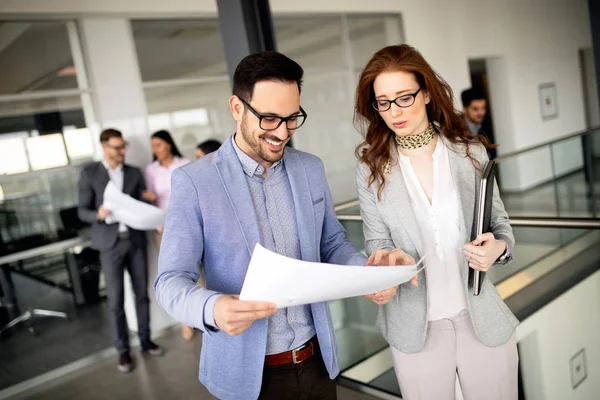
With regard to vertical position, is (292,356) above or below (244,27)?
below

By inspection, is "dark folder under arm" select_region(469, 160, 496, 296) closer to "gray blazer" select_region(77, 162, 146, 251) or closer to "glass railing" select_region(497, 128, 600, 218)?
"gray blazer" select_region(77, 162, 146, 251)

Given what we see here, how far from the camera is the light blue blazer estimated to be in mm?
1335

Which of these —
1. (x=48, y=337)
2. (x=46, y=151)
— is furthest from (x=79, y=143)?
(x=48, y=337)

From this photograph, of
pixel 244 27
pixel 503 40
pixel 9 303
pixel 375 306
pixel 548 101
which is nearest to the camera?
pixel 244 27

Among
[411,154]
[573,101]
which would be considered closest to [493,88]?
[573,101]

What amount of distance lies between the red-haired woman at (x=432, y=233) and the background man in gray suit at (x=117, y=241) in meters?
3.15

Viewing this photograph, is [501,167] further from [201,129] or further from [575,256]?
[201,129]

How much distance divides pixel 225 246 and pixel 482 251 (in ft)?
2.37

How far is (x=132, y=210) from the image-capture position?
386cm

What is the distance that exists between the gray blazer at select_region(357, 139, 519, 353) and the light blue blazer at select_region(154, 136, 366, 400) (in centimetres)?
16

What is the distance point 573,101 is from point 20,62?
1209cm

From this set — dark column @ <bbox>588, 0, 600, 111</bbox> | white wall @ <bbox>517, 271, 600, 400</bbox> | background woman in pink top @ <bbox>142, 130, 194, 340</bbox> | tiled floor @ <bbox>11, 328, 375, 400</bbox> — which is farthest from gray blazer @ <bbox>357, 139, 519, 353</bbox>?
dark column @ <bbox>588, 0, 600, 111</bbox>

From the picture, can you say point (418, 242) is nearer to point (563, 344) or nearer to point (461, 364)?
point (461, 364)

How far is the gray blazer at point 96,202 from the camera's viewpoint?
435 centimetres
